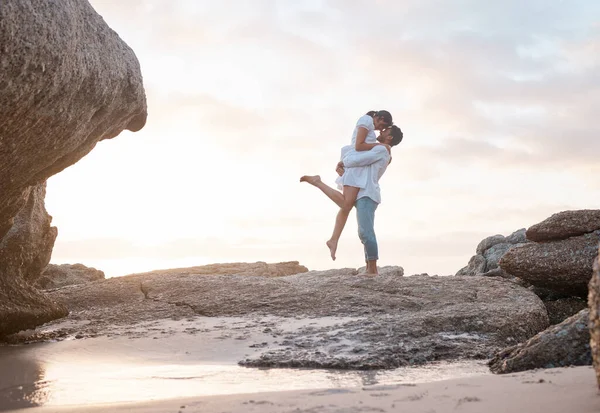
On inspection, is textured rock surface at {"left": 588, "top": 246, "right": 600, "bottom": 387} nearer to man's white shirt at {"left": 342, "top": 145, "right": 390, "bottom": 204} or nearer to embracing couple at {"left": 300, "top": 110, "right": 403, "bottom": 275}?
embracing couple at {"left": 300, "top": 110, "right": 403, "bottom": 275}

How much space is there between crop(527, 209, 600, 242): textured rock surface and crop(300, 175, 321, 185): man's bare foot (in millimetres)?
3020

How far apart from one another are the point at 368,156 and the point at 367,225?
976 millimetres

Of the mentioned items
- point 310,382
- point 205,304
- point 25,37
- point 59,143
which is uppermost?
point 25,37

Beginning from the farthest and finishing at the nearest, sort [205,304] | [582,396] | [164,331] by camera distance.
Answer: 1. [205,304]
2. [164,331]
3. [582,396]

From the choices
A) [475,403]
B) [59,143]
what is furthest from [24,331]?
[475,403]

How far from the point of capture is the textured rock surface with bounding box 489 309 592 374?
3.60m

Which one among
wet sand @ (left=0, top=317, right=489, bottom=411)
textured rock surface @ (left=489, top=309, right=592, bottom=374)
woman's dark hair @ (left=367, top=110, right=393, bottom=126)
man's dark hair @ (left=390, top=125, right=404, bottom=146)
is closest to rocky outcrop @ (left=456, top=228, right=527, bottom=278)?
man's dark hair @ (left=390, top=125, right=404, bottom=146)

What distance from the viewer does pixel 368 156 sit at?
29.2 feet

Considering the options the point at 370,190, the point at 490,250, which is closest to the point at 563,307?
the point at 370,190

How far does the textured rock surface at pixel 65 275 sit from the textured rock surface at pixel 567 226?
27.3 ft

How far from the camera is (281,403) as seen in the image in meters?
3.00

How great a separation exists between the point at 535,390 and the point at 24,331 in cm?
553

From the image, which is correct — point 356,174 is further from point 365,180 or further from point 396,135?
point 396,135

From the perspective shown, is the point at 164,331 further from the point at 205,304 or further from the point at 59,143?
the point at 59,143
